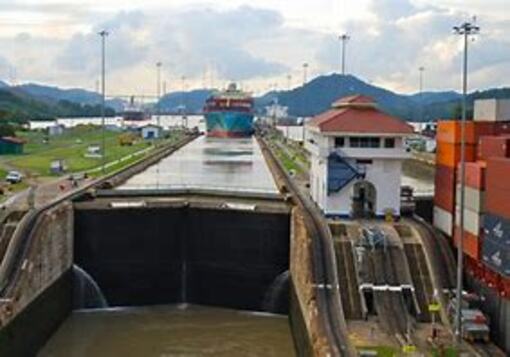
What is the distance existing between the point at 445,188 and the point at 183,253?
12413 mm

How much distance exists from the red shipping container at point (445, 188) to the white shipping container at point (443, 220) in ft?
0.68

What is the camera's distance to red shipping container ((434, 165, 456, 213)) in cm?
3338

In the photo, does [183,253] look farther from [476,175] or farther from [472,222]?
[476,175]

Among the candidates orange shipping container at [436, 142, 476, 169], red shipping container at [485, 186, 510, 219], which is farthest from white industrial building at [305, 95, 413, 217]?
red shipping container at [485, 186, 510, 219]

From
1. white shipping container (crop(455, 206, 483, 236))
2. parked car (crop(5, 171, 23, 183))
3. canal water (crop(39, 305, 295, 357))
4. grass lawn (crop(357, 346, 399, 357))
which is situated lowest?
canal water (crop(39, 305, 295, 357))

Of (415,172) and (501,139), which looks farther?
(415,172)

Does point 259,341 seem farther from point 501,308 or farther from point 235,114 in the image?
point 235,114

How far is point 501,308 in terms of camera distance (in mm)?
25625

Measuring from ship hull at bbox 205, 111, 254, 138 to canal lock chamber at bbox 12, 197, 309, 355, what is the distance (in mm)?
→ 104876

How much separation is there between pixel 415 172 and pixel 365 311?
55.5 meters

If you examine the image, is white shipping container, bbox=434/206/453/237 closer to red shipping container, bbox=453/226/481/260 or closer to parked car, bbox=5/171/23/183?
red shipping container, bbox=453/226/481/260

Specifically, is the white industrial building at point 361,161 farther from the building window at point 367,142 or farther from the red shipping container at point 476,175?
the red shipping container at point 476,175

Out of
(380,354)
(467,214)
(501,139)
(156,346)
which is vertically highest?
(501,139)

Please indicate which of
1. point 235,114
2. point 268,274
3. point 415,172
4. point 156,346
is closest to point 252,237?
point 268,274
